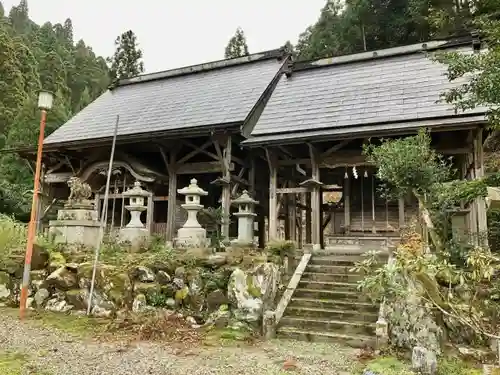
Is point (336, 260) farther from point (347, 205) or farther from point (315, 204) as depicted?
point (347, 205)

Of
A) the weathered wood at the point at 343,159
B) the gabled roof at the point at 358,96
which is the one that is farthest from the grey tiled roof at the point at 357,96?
the weathered wood at the point at 343,159

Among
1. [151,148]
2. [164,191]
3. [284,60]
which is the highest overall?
[284,60]

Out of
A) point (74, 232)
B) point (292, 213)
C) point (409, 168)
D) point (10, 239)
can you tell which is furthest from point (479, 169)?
point (10, 239)

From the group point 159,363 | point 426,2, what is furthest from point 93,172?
point 426,2

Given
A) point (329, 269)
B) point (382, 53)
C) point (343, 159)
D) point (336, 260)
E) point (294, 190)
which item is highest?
point (382, 53)

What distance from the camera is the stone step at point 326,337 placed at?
6113 millimetres

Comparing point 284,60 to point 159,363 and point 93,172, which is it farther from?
point 159,363

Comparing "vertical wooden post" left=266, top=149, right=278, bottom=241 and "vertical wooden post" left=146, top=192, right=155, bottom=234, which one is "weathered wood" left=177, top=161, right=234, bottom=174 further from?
"vertical wooden post" left=266, top=149, right=278, bottom=241

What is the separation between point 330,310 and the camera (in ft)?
22.9

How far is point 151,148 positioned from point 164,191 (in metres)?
1.58

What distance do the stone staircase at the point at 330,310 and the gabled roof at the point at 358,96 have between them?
377cm

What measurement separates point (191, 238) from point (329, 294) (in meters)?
3.59

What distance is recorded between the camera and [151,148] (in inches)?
545

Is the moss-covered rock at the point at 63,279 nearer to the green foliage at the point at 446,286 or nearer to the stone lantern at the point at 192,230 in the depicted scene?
the stone lantern at the point at 192,230
